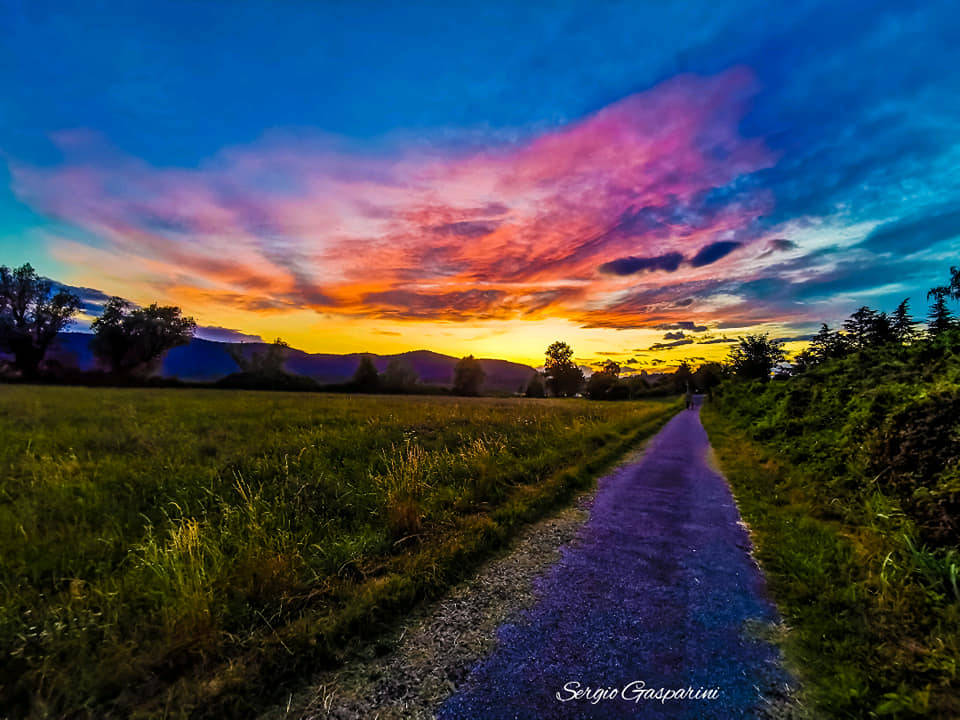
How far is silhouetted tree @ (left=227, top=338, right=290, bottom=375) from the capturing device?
7169 cm

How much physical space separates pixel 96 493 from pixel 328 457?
4.33 m

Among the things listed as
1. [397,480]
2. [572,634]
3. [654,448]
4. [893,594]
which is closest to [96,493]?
[397,480]

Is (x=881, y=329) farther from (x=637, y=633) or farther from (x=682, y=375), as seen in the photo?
(x=682, y=375)

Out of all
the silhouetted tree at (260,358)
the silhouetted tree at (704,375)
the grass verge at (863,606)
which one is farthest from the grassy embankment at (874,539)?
the silhouetted tree at (704,375)

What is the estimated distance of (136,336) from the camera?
61.5 m

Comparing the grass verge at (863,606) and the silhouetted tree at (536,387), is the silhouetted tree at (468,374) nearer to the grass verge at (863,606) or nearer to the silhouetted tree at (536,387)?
the silhouetted tree at (536,387)

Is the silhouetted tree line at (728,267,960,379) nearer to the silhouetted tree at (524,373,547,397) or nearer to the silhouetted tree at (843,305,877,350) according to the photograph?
the silhouetted tree at (843,305,877,350)

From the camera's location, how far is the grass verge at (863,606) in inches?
119

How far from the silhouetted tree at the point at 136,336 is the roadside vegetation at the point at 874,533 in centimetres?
7979

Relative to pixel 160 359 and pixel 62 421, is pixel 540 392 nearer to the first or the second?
pixel 160 359

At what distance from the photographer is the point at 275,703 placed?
3.07 m

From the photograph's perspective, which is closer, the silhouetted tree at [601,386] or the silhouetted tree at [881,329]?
the silhouetted tree at [881,329]

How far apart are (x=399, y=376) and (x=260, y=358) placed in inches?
1045

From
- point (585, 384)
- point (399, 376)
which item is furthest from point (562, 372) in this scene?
point (399, 376)
